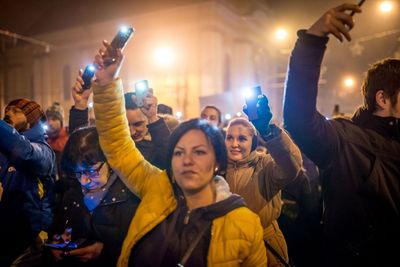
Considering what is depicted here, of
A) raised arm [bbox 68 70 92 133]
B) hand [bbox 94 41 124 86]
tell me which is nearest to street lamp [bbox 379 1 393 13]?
raised arm [bbox 68 70 92 133]

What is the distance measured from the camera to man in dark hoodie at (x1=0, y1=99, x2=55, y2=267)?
3.38 m

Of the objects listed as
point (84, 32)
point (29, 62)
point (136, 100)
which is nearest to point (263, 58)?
point (84, 32)

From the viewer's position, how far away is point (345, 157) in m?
2.34

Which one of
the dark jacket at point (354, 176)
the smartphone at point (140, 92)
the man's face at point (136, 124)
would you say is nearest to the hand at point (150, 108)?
the smartphone at point (140, 92)

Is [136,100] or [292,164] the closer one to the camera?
[292,164]

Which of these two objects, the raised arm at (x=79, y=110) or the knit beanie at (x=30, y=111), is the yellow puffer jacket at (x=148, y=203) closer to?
the raised arm at (x=79, y=110)

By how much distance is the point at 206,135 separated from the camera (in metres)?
2.45

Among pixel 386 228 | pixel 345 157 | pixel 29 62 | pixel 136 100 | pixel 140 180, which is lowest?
pixel 386 228

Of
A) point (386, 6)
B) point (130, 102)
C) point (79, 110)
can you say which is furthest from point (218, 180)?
point (386, 6)

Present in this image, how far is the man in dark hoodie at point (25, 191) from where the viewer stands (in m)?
3.38

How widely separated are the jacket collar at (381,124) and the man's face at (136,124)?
209 cm

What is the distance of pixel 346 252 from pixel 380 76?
3.93 feet

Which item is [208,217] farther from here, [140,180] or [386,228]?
[386,228]

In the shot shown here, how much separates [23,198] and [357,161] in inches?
117
